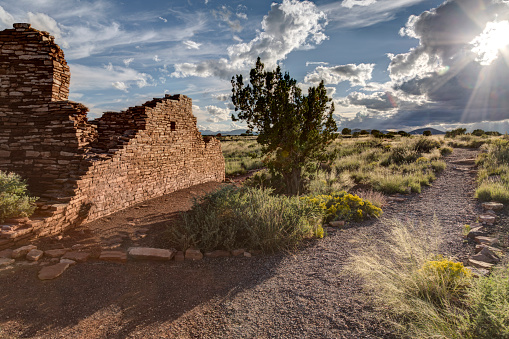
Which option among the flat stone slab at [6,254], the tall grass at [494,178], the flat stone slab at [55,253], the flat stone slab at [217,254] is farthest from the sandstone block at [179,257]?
the tall grass at [494,178]

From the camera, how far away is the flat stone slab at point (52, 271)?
11.9ft

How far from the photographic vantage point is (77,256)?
4.22 metres

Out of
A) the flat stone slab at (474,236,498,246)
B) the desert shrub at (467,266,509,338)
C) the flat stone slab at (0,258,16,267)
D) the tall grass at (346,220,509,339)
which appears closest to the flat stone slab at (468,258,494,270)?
the tall grass at (346,220,509,339)

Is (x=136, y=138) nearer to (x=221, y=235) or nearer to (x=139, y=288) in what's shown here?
(x=221, y=235)

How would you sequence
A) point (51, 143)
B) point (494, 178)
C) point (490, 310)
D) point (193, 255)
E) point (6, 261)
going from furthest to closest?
point (494, 178), point (51, 143), point (193, 255), point (6, 261), point (490, 310)

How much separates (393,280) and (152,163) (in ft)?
25.1

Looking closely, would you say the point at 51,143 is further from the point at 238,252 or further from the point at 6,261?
the point at 238,252

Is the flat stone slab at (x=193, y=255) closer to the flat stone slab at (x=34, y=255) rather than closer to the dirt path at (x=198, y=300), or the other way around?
the dirt path at (x=198, y=300)

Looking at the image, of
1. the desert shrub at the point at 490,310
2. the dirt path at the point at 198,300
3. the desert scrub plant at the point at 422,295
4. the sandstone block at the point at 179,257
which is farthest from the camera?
the sandstone block at the point at 179,257

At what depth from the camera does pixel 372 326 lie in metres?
2.66

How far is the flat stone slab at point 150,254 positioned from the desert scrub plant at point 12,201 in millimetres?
2465

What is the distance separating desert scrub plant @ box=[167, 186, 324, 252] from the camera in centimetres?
474

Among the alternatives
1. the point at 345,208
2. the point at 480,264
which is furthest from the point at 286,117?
the point at 480,264

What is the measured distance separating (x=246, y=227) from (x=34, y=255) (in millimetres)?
3456
